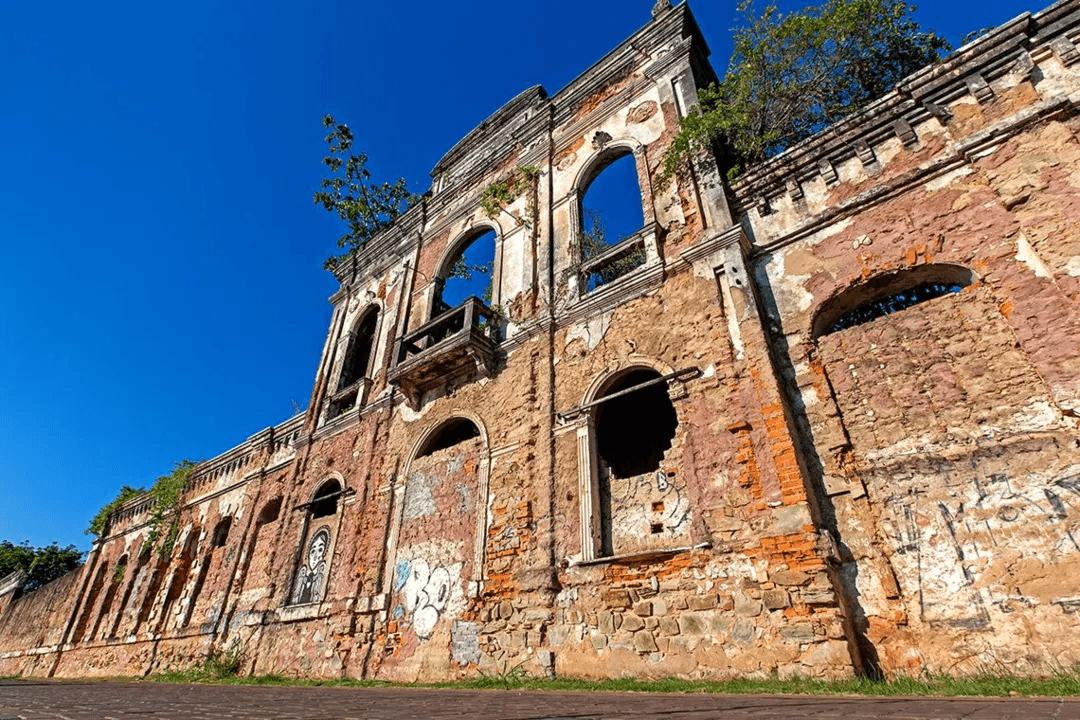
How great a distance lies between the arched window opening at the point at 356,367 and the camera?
11492 millimetres

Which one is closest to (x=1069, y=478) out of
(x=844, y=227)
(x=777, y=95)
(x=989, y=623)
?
(x=989, y=623)

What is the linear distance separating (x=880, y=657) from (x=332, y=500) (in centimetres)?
949

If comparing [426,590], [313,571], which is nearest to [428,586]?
[426,590]

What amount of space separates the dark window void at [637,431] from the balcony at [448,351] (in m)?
2.21

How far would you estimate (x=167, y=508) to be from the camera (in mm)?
14680

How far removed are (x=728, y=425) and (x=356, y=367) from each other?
977cm

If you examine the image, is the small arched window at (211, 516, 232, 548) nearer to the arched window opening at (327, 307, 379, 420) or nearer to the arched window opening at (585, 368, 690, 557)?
the arched window opening at (327, 307, 379, 420)

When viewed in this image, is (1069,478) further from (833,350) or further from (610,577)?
(610,577)

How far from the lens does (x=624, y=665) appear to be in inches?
209

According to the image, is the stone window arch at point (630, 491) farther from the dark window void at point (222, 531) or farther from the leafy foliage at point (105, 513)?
the leafy foliage at point (105, 513)

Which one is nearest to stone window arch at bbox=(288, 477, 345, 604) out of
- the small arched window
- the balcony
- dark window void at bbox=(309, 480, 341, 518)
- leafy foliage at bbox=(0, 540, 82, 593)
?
dark window void at bbox=(309, 480, 341, 518)

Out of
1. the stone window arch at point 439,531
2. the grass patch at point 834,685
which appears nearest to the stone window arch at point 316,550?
the stone window arch at point 439,531

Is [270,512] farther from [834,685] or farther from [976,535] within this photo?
[976,535]

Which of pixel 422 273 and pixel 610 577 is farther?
pixel 422 273
